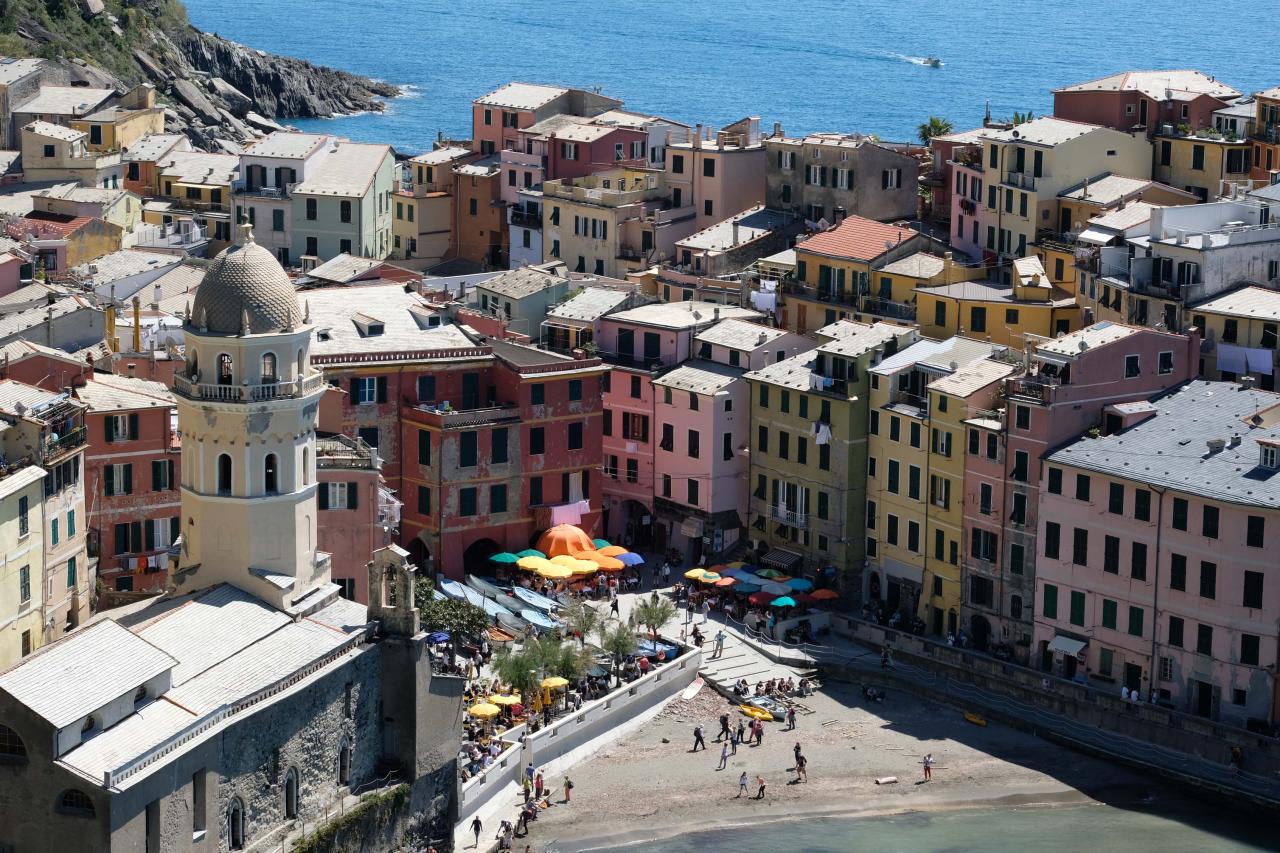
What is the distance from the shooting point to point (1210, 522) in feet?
320

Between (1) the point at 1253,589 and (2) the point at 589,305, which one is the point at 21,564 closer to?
(2) the point at 589,305

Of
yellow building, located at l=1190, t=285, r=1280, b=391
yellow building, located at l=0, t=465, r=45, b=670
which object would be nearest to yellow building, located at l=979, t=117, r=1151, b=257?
yellow building, located at l=1190, t=285, r=1280, b=391

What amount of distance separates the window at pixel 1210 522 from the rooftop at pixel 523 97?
5914cm

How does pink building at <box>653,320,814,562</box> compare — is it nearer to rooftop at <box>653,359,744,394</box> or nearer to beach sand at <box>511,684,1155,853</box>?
rooftop at <box>653,359,744,394</box>

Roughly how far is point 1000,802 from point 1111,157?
123 ft

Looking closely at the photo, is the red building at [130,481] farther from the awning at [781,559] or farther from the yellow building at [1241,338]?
the yellow building at [1241,338]

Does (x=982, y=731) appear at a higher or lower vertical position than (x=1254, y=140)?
lower

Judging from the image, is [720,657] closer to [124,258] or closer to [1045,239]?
[1045,239]

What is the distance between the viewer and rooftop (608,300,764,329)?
116938mm

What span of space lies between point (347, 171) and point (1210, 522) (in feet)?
196

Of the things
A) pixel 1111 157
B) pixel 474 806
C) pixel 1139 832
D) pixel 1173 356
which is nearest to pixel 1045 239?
pixel 1111 157

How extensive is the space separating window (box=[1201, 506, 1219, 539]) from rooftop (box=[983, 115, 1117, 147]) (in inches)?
1138

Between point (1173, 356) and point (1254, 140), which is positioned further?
point (1254, 140)

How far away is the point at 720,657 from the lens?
343ft
